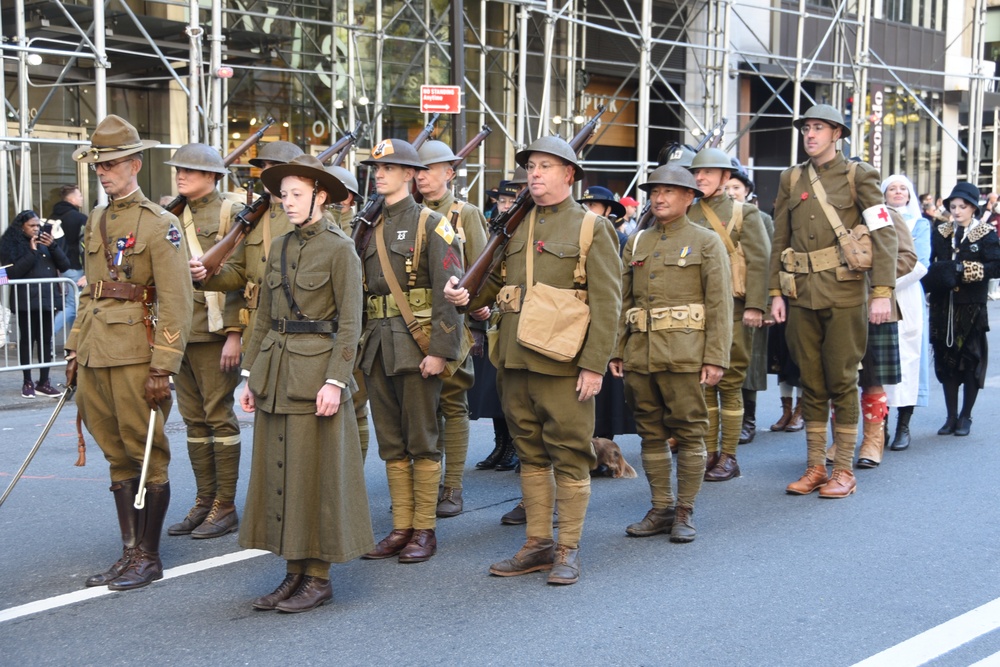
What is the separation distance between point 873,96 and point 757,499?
70.8 ft

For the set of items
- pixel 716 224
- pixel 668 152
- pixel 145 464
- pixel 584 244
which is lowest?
pixel 145 464

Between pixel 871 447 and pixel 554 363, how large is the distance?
3405 mm

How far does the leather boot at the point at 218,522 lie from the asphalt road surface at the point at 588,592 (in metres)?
0.07

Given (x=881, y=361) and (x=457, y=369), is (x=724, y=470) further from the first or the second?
(x=457, y=369)

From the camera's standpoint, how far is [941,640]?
4.65 meters

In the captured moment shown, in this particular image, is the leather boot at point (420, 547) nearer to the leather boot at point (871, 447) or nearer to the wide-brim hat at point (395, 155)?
the wide-brim hat at point (395, 155)

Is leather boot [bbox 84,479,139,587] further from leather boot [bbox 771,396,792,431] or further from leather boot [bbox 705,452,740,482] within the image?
leather boot [bbox 771,396,792,431]

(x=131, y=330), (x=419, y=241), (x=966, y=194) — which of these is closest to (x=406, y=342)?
(x=419, y=241)

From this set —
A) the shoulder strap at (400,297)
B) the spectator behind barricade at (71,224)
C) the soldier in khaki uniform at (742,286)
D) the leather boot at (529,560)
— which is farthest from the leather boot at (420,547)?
the spectator behind barricade at (71,224)

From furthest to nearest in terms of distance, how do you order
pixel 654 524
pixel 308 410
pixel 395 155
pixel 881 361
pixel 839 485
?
pixel 881 361, pixel 839 485, pixel 654 524, pixel 395 155, pixel 308 410

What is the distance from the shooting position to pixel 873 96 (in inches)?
1038

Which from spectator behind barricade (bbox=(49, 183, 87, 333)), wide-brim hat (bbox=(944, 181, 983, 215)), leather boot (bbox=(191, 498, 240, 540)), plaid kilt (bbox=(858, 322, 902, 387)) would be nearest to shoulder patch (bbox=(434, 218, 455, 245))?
leather boot (bbox=(191, 498, 240, 540))

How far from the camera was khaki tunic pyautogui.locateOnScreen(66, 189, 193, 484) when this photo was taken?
5.26 m

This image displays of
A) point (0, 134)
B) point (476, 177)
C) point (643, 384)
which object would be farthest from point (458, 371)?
point (476, 177)
